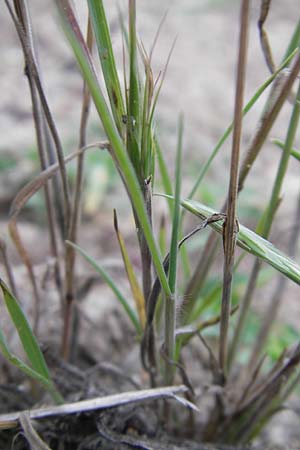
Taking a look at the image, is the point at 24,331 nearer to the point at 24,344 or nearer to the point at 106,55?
the point at 24,344

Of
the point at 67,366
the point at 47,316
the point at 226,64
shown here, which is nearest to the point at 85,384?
the point at 67,366

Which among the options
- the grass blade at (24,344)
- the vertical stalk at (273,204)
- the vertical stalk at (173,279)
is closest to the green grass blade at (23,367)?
the grass blade at (24,344)

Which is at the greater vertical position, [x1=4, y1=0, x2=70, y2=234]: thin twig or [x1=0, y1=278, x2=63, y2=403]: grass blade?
[x1=4, y1=0, x2=70, y2=234]: thin twig

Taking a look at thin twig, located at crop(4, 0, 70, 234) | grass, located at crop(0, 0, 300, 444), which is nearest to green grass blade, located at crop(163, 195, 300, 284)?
grass, located at crop(0, 0, 300, 444)

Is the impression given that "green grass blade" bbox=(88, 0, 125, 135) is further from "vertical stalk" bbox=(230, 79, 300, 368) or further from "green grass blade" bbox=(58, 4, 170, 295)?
"vertical stalk" bbox=(230, 79, 300, 368)

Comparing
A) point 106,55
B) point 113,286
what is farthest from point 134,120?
point 113,286

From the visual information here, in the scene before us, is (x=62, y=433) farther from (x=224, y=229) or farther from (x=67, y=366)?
(x=224, y=229)
